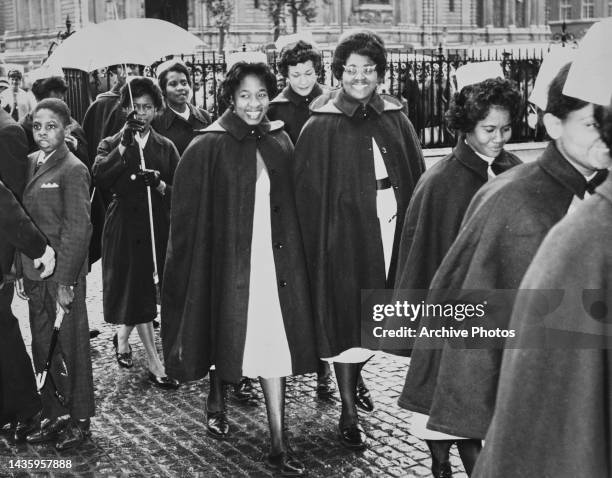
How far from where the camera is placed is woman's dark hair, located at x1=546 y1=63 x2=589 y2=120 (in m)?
3.06

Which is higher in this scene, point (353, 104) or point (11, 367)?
point (353, 104)

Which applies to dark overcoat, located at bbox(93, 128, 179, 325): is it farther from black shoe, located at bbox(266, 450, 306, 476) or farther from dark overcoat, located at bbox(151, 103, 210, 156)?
black shoe, located at bbox(266, 450, 306, 476)

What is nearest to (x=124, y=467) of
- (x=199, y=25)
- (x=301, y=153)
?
(x=301, y=153)

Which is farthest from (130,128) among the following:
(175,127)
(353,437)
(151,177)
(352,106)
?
(353,437)

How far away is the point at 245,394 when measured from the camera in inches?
252

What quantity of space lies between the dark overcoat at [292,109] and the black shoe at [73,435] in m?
2.93

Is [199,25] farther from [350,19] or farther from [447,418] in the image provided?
Answer: [447,418]

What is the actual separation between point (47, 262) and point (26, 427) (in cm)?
117

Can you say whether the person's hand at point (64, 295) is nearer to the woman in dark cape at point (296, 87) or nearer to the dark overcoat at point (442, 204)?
the dark overcoat at point (442, 204)

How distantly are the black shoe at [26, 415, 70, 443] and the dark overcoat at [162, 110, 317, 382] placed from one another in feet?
2.52

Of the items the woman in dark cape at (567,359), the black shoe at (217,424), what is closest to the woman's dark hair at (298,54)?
the black shoe at (217,424)

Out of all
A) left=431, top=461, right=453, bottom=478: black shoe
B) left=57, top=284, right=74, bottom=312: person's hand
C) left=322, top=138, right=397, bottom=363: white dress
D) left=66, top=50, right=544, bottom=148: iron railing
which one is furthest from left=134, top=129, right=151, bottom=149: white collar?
left=66, top=50, right=544, bottom=148: iron railing

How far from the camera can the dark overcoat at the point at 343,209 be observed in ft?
18.1

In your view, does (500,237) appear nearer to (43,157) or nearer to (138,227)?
(43,157)
